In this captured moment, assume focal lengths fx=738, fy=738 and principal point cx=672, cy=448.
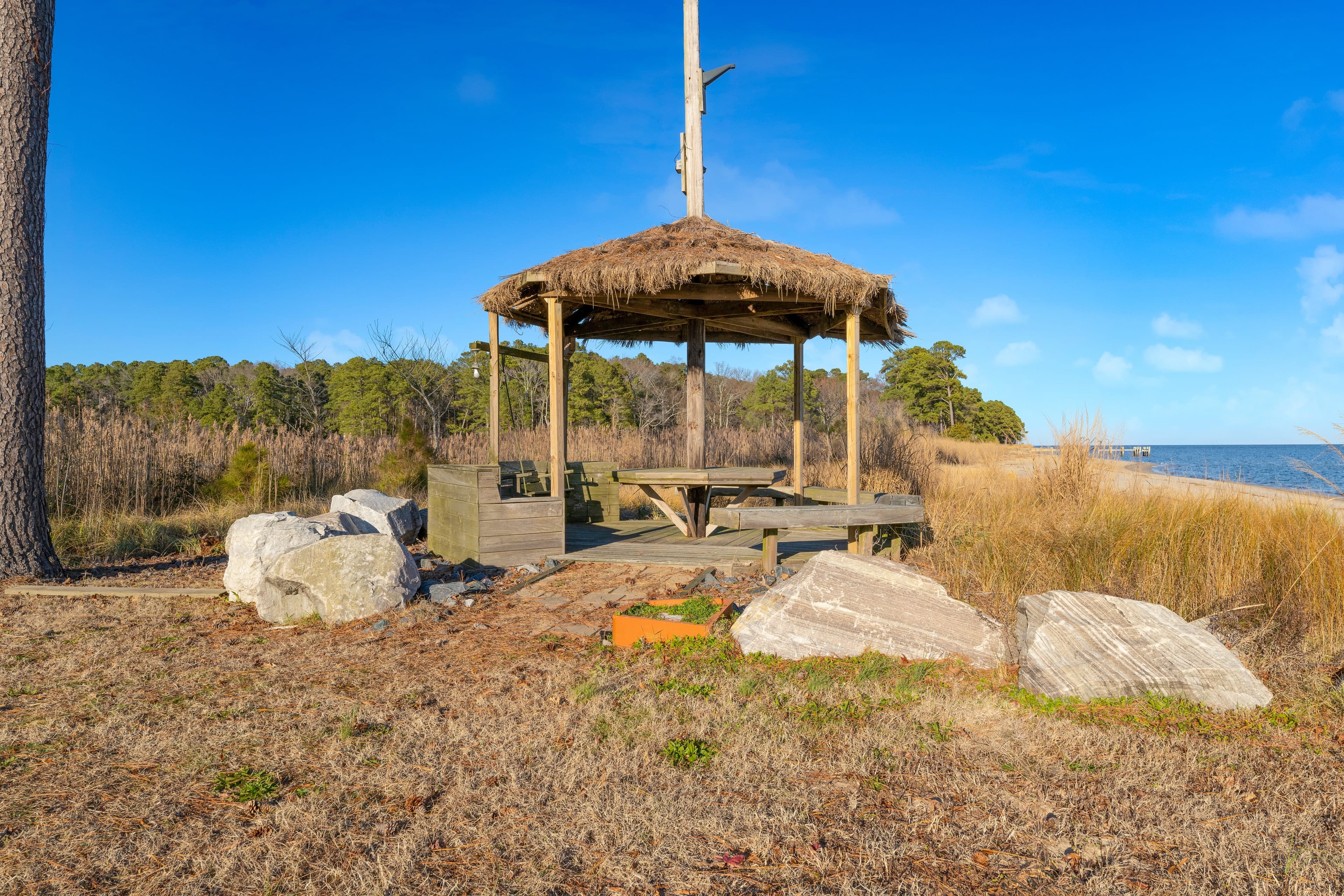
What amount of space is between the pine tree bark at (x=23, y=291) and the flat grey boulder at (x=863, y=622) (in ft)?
19.7

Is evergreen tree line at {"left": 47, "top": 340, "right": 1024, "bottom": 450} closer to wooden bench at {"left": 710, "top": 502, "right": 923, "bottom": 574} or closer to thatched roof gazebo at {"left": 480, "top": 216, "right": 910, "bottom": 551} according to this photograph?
thatched roof gazebo at {"left": 480, "top": 216, "right": 910, "bottom": 551}

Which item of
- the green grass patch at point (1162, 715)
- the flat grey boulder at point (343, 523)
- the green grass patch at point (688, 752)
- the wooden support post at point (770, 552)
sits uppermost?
the flat grey boulder at point (343, 523)

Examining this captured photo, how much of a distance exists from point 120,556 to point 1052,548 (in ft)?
26.7

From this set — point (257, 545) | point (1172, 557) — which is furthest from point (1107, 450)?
point (257, 545)

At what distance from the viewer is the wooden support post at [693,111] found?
8.18m

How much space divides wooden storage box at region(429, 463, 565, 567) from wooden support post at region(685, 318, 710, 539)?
5.23 feet

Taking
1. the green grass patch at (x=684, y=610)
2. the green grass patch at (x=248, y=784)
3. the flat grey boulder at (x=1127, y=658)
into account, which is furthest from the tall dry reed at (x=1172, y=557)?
the green grass patch at (x=248, y=784)

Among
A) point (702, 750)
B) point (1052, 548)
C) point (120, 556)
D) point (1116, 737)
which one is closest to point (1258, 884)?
point (1116, 737)

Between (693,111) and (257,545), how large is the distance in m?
6.28

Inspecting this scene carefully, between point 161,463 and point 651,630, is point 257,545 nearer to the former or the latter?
point 651,630

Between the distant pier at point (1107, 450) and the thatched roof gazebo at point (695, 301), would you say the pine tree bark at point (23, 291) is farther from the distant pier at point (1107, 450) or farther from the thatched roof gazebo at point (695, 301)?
the distant pier at point (1107, 450)

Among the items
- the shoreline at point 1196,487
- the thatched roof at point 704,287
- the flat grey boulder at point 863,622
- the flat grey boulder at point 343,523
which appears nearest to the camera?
the flat grey boulder at point 863,622

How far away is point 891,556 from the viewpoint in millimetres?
6473

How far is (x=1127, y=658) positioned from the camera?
3336 mm
